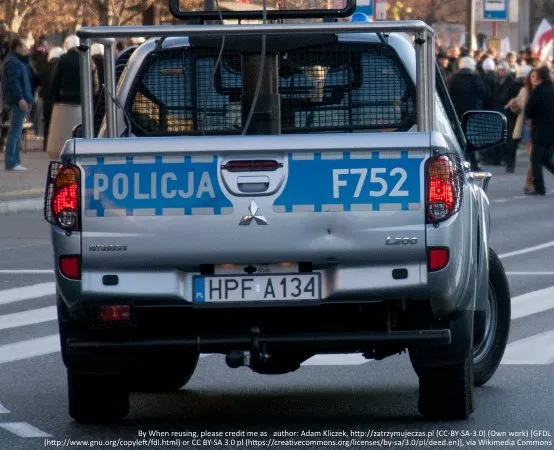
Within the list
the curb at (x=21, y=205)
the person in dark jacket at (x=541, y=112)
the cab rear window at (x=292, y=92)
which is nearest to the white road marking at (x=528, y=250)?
the curb at (x=21, y=205)

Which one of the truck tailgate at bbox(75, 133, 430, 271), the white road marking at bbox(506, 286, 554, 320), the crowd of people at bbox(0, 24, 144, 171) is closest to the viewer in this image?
the truck tailgate at bbox(75, 133, 430, 271)

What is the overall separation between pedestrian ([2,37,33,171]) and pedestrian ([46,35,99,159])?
79 cm

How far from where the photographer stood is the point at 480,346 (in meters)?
9.19

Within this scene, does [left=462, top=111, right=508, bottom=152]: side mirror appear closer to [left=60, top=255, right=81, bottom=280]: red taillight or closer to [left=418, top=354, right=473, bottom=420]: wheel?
[left=418, top=354, right=473, bottom=420]: wheel

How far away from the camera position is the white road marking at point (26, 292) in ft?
44.3

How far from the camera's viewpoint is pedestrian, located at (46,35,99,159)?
78.7 ft

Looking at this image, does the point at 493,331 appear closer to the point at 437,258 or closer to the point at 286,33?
the point at 437,258

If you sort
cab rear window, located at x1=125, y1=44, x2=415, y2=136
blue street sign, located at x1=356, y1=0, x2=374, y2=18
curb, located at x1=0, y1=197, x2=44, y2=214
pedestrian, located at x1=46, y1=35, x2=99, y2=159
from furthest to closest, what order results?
1. blue street sign, located at x1=356, y1=0, x2=374, y2=18
2. pedestrian, located at x1=46, y1=35, x2=99, y2=159
3. curb, located at x1=0, y1=197, x2=44, y2=214
4. cab rear window, located at x1=125, y1=44, x2=415, y2=136

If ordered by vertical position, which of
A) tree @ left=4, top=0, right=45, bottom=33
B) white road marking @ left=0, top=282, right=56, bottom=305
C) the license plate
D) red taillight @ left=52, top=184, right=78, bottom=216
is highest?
red taillight @ left=52, top=184, right=78, bottom=216

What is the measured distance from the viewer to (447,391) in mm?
7738

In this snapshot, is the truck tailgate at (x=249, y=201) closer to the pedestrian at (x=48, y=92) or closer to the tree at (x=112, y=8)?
the pedestrian at (x=48, y=92)

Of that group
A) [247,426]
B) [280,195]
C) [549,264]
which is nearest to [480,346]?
Answer: [247,426]

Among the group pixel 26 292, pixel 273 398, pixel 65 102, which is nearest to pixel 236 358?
pixel 273 398

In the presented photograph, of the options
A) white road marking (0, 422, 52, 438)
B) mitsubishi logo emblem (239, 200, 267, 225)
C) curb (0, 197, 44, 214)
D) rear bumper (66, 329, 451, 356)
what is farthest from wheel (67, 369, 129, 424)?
curb (0, 197, 44, 214)
